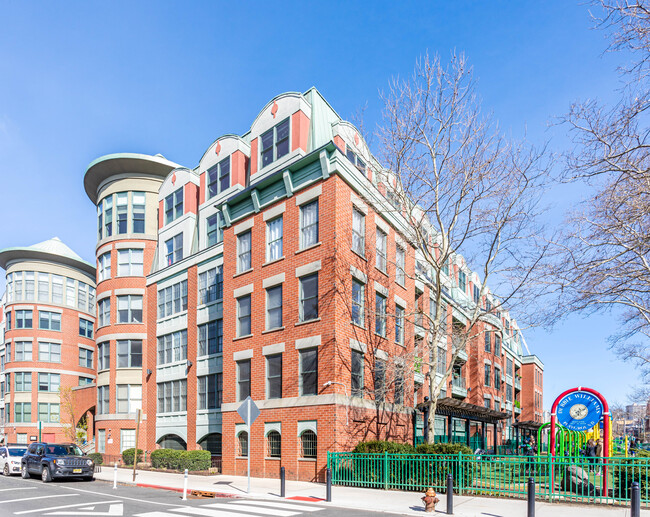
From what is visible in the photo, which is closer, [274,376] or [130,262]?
[274,376]

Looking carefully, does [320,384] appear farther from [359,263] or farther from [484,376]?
[484,376]

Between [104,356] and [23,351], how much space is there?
2418cm

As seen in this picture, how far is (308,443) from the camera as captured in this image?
22.2 metres

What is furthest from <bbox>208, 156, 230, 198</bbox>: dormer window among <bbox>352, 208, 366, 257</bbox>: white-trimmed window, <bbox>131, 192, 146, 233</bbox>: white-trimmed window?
<bbox>352, 208, 366, 257</bbox>: white-trimmed window

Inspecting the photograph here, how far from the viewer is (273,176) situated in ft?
83.8

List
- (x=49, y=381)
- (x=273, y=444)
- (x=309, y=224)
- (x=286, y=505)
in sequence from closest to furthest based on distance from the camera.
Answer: (x=286, y=505), (x=273, y=444), (x=309, y=224), (x=49, y=381)

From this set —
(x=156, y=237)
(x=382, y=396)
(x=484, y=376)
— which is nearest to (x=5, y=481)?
(x=382, y=396)

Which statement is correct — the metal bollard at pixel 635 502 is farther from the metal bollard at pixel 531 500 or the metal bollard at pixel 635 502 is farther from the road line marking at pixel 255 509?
the road line marking at pixel 255 509

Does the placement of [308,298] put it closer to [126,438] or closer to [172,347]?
[172,347]

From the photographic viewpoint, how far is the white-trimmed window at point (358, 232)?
2450cm

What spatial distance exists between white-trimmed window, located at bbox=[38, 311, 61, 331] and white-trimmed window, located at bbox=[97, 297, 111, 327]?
2149cm

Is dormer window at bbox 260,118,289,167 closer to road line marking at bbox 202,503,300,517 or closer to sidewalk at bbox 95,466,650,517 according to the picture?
sidewalk at bbox 95,466,650,517

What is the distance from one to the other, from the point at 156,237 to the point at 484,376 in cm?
3157

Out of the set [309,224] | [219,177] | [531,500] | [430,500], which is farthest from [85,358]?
[531,500]
